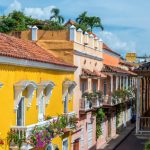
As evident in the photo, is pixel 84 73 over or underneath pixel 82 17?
underneath

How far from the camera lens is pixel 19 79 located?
55.7ft

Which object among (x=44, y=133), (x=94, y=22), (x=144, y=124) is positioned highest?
(x=94, y=22)

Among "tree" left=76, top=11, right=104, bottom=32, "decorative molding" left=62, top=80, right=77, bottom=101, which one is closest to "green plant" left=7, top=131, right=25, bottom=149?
"decorative molding" left=62, top=80, right=77, bottom=101

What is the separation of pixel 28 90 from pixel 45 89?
264 centimetres

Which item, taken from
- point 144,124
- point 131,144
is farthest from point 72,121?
point 131,144

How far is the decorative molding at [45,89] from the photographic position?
19.2 m

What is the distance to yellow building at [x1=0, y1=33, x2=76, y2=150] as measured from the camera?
15.8m

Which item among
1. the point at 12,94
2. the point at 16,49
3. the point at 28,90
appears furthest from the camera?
the point at 16,49

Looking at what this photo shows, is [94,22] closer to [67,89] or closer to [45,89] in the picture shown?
[67,89]

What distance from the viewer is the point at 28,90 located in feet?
58.2

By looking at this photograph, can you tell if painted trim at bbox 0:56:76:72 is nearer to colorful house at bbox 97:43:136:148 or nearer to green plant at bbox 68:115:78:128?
green plant at bbox 68:115:78:128

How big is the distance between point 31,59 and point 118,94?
18983 millimetres

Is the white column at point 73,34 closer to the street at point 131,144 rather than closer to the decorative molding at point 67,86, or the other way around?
the decorative molding at point 67,86

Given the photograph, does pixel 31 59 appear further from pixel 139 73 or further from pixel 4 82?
pixel 139 73
